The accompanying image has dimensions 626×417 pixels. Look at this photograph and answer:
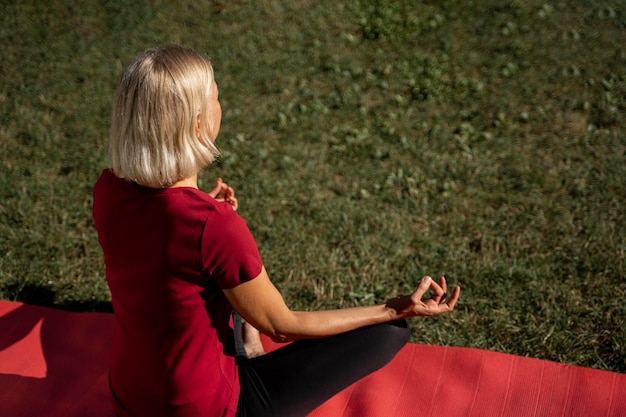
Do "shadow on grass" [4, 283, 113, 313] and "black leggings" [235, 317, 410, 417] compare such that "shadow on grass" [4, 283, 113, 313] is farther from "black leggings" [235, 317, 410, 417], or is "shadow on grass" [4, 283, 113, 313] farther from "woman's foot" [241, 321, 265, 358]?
"black leggings" [235, 317, 410, 417]

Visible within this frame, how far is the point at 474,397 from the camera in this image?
281 cm

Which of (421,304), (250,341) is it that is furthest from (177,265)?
(250,341)

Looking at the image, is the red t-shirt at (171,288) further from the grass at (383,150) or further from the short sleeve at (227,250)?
the grass at (383,150)

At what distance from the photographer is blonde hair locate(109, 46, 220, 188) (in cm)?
187

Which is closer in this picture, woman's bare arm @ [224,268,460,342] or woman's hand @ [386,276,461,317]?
woman's bare arm @ [224,268,460,342]

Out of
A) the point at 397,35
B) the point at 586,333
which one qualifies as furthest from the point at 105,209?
the point at 397,35

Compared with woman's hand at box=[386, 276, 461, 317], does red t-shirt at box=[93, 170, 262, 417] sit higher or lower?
higher

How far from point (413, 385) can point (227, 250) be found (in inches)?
55.6

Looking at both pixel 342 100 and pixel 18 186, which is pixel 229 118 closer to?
pixel 342 100

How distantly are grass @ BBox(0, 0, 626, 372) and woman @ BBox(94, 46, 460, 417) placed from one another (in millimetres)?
1450

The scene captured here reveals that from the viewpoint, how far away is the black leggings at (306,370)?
2277 millimetres

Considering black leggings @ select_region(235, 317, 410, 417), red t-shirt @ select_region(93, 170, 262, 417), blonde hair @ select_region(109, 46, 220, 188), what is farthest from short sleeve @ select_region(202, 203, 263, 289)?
black leggings @ select_region(235, 317, 410, 417)

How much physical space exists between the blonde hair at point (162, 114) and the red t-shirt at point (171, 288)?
0.08m

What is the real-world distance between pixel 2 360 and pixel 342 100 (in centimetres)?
317
